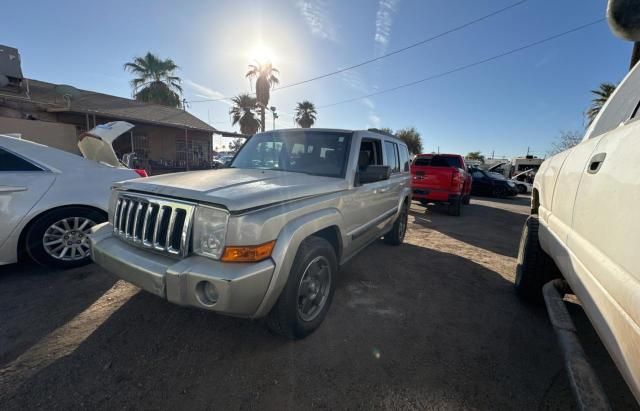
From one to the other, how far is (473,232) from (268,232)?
647 centimetres

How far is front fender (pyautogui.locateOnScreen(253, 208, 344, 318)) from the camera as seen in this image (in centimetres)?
189

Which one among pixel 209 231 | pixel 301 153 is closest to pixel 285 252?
pixel 209 231

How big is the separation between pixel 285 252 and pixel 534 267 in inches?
107

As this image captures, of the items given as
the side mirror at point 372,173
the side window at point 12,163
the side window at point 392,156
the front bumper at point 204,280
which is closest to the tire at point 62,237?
the side window at point 12,163

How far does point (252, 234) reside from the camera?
70.3 inches

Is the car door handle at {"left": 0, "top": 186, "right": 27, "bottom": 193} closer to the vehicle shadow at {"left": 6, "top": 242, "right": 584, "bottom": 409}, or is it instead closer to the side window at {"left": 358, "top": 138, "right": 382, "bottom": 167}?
the vehicle shadow at {"left": 6, "top": 242, "right": 584, "bottom": 409}

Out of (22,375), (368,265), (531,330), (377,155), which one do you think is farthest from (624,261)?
(22,375)

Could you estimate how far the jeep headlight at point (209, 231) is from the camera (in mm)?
1797

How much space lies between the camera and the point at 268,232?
1.86 metres

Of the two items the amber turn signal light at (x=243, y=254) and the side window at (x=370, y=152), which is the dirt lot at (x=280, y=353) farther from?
the side window at (x=370, y=152)

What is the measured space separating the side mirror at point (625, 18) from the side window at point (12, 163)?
18.1 feet

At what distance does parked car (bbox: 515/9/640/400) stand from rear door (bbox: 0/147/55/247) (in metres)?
4.96

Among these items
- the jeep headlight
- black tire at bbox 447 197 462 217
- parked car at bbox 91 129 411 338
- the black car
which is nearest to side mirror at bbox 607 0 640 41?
parked car at bbox 91 129 411 338

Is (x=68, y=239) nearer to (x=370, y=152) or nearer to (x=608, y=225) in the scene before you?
(x=370, y=152)
